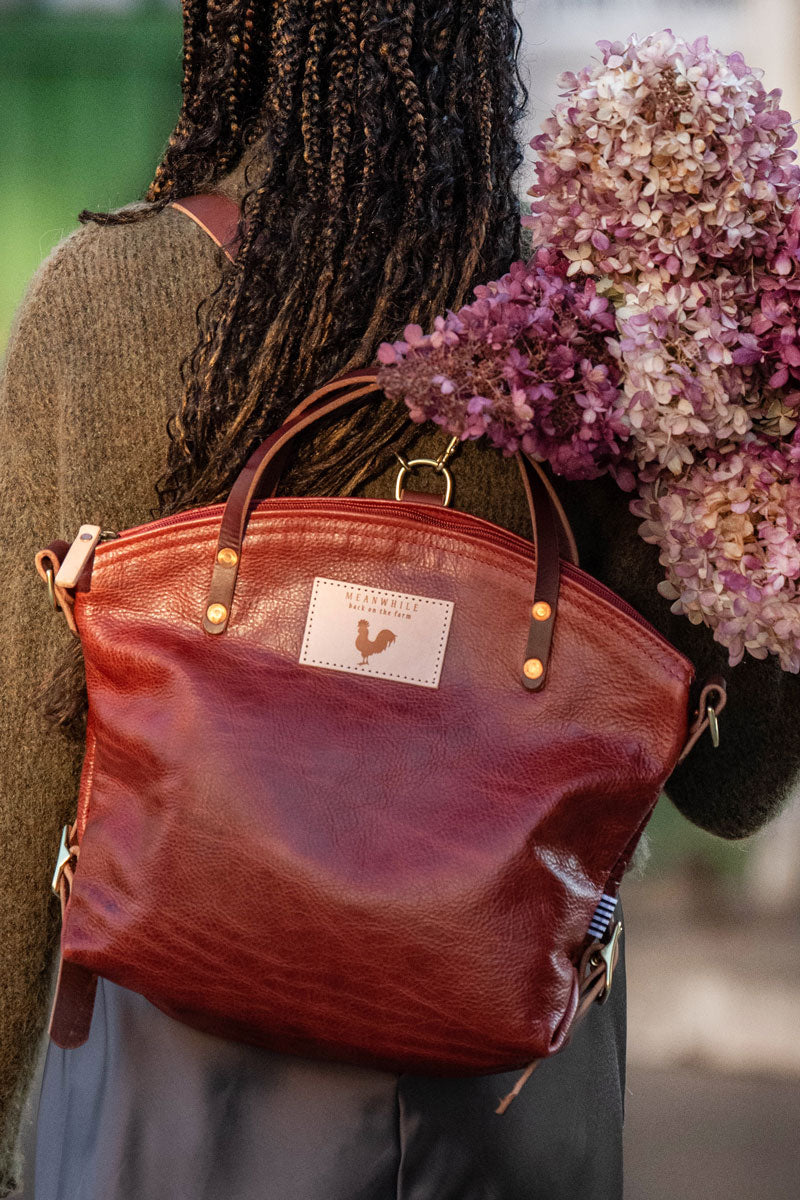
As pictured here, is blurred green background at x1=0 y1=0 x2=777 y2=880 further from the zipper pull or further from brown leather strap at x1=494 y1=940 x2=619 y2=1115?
brown leather strap at x1=494 y1=940 x2=619 y2=1115

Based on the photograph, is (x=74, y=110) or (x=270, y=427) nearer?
(x=270, y=427)

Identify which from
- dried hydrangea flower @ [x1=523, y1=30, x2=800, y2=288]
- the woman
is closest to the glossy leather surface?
the woman

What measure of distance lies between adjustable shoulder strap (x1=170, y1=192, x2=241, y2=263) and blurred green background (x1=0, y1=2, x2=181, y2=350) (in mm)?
4272

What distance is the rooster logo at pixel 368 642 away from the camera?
0.89 m

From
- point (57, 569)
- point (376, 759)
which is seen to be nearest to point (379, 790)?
point (376, 759)

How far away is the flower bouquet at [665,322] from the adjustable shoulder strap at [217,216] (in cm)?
23

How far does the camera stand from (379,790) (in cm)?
87

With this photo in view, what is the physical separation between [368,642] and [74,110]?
16.1ft

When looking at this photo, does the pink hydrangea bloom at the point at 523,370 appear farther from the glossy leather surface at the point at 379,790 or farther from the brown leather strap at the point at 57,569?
the brown leather strap at the point at 57,569

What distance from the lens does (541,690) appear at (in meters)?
0.88

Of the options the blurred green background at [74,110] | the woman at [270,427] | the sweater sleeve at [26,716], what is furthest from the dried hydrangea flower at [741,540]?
the blurred green background at [74,110]

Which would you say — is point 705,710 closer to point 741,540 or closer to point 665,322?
point 741,540

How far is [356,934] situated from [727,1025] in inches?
153

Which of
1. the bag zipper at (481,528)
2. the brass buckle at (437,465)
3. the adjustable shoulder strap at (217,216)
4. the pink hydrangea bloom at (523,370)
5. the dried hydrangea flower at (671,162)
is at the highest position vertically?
the dried hydrangea flower at (671,162)
